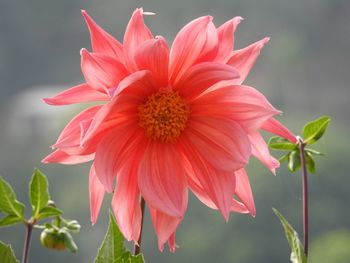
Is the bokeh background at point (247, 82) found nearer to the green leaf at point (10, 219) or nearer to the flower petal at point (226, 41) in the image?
the green leaf at point (10, 219)

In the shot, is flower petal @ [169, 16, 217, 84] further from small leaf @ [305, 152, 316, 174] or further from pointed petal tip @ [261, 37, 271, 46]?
small leaf @ [305, 152, 316, 174]

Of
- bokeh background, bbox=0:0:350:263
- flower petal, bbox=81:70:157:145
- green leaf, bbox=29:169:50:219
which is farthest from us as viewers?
bokeh background, bbox=0:0:350:263

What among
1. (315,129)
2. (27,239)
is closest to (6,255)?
(27,239)

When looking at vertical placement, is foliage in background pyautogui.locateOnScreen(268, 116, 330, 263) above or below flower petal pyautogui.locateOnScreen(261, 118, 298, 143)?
below

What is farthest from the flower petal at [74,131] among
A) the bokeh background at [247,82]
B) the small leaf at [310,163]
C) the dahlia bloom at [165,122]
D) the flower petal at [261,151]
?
the bokeh background at [247,82]

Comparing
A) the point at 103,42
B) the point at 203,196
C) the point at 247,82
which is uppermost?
the point at 103,42

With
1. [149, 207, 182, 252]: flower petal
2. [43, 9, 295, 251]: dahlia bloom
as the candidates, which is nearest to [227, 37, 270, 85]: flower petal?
[43, 9, 295, 251]: dahlia bloom

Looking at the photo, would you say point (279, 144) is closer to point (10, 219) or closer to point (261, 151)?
point (261, 151)

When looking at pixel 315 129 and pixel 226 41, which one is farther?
pixel 315 129
